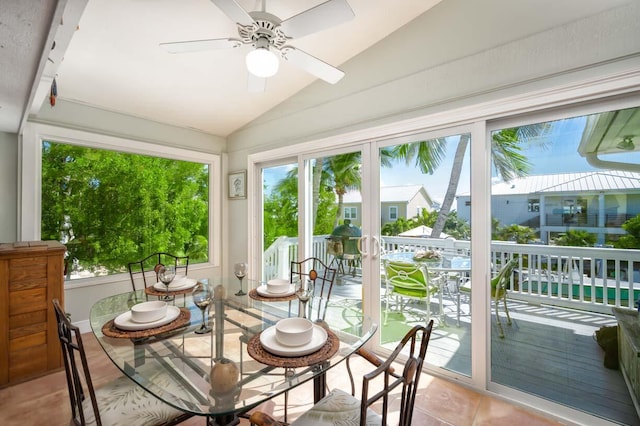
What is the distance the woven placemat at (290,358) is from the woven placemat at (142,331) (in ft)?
1.60

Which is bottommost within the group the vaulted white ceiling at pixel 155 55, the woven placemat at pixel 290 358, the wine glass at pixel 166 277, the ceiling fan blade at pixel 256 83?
the woven placemat at pixel 290 358

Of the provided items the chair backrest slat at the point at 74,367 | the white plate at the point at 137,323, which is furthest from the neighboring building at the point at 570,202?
the chair backrest slat at the point at 74,367

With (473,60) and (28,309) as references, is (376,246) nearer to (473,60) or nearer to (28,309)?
(473,60)

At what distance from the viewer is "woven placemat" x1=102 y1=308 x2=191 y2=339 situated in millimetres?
1424

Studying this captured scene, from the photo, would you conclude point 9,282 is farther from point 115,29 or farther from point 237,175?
point 237,175

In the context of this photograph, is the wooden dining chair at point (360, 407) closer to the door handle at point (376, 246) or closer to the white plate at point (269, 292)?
the white plate at point (269, 292)

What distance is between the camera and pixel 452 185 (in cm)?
232

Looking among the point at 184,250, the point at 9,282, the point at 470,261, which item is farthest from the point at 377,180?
the point at 9,282

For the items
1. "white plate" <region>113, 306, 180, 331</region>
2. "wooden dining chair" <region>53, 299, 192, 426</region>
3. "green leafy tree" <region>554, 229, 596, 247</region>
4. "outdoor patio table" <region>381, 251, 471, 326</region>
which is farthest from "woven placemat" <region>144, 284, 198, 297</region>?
"green leafy tree" <region>554, 229, 596, 247</region>

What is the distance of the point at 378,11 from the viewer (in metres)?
2.32

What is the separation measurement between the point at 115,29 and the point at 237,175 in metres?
2.11

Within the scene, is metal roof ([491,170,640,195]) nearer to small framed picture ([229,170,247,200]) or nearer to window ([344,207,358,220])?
window ([344,207,358,220])

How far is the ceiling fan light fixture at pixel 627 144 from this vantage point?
1693 millimetres

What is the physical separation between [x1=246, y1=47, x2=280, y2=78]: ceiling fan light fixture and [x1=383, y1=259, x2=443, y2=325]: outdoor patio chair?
1.87 m
